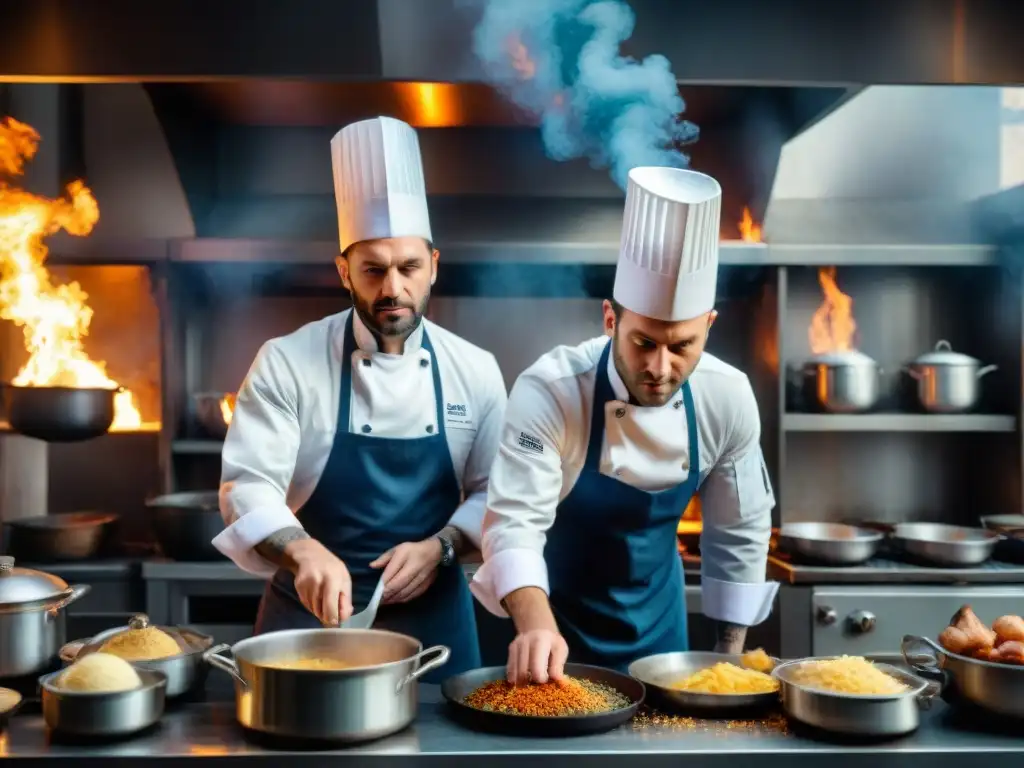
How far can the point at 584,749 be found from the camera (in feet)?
5.04

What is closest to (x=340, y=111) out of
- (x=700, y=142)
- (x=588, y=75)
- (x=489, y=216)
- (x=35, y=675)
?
(x=489, y=216)

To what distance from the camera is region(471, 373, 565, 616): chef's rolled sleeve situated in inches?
81.9

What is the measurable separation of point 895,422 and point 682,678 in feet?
7.98

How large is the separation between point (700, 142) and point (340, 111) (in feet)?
4.95

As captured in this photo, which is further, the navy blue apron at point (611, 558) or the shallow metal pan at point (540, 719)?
the navy blue apron at point (611, 558)

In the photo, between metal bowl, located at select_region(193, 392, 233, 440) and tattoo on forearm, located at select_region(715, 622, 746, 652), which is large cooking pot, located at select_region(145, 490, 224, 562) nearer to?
metal bowl, located at select_region(193, 392, 233, 440)

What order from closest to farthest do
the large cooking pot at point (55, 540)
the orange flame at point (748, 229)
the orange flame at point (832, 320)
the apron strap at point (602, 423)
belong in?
the apron strap at point (602, 423) → the large cooking pot at point (55, 540) → the orange flame at point (748, 229) → the orange flame at point (832, 320)

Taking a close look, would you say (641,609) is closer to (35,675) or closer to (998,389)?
(35,675)

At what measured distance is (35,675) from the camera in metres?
1.86

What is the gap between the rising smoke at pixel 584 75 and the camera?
1.83m

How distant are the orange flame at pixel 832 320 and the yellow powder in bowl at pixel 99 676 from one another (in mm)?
3406

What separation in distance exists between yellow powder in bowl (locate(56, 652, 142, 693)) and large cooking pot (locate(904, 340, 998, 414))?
3239 millimetres

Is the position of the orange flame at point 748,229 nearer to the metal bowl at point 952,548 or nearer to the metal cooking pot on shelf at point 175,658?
the metal bowl at point 952,548

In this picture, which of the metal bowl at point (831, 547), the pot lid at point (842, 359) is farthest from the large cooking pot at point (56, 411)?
the pot lid at point (842, 359)
